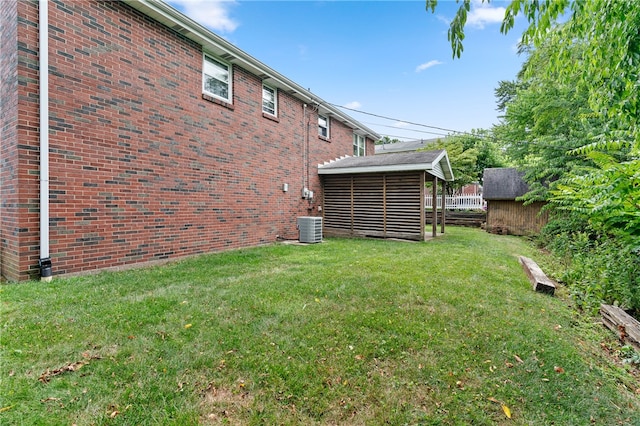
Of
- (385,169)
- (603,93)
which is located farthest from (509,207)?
(603,93)

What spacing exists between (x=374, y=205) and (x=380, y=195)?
441 millimetres

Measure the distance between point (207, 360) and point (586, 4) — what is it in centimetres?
427

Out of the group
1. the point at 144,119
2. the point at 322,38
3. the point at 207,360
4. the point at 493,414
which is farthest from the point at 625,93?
the point at 322,38

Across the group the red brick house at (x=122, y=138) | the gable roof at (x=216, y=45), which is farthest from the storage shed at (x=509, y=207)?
the red brick house at (x=122, y=138)

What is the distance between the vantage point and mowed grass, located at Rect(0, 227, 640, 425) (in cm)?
199

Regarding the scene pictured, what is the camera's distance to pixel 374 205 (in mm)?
11016

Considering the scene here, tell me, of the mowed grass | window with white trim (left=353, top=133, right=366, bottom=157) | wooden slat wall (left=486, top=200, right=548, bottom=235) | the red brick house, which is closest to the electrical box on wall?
the red brick house

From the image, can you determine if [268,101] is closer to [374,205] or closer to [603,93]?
[374,205]

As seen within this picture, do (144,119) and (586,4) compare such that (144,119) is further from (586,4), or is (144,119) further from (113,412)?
(586,4)

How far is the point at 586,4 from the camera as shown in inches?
90.9

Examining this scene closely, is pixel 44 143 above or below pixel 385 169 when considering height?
below

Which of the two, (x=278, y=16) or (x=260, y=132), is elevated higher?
(x=278, y=16)

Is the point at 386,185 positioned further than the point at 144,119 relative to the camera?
Yes

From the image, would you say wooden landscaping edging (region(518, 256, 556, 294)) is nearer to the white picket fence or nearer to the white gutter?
the white gutter
